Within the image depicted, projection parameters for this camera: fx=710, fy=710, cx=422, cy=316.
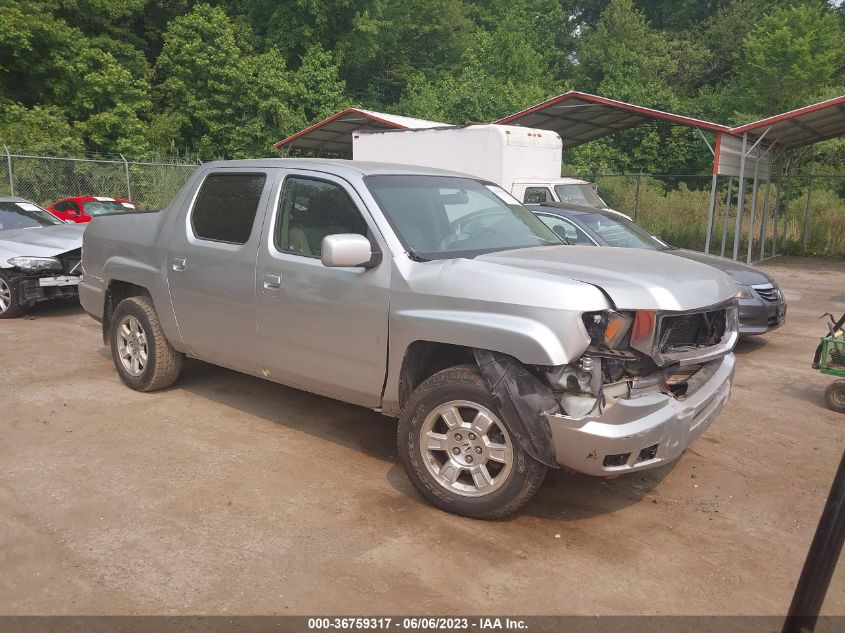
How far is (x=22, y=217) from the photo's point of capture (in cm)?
1057

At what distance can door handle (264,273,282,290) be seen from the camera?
4.79 metres

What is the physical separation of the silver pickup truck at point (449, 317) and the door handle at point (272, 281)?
0.02 meters

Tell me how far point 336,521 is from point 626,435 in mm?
1663

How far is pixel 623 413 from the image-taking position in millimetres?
3566

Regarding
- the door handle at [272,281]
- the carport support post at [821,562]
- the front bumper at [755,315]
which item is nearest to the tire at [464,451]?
the door handle at [272,281]

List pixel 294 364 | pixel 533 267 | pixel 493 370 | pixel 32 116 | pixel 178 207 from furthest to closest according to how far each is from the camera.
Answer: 1. pixel 32 116
2. pixel 178 207
3. pixel 294 364
4. pixel 533 267
5. pixel 493 370

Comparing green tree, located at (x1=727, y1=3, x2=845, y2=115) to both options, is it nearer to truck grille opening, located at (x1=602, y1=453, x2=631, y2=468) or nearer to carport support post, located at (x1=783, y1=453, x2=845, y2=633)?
truck grille opening, located at (x1=602, y1=453, x2=631, y2=468)

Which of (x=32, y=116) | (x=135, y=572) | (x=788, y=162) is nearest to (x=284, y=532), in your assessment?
(x=135, y=572)

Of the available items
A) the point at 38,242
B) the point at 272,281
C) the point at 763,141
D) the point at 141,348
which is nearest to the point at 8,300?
the point at 38,242

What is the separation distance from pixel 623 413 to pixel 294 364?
2261mm

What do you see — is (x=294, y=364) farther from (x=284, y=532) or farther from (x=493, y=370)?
(x=493, y=370)

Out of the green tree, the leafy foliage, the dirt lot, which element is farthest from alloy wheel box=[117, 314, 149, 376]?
the green tree

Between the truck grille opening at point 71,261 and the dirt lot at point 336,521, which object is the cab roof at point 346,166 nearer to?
the dirt lot at point 336,521

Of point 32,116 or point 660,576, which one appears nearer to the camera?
point 660,576
